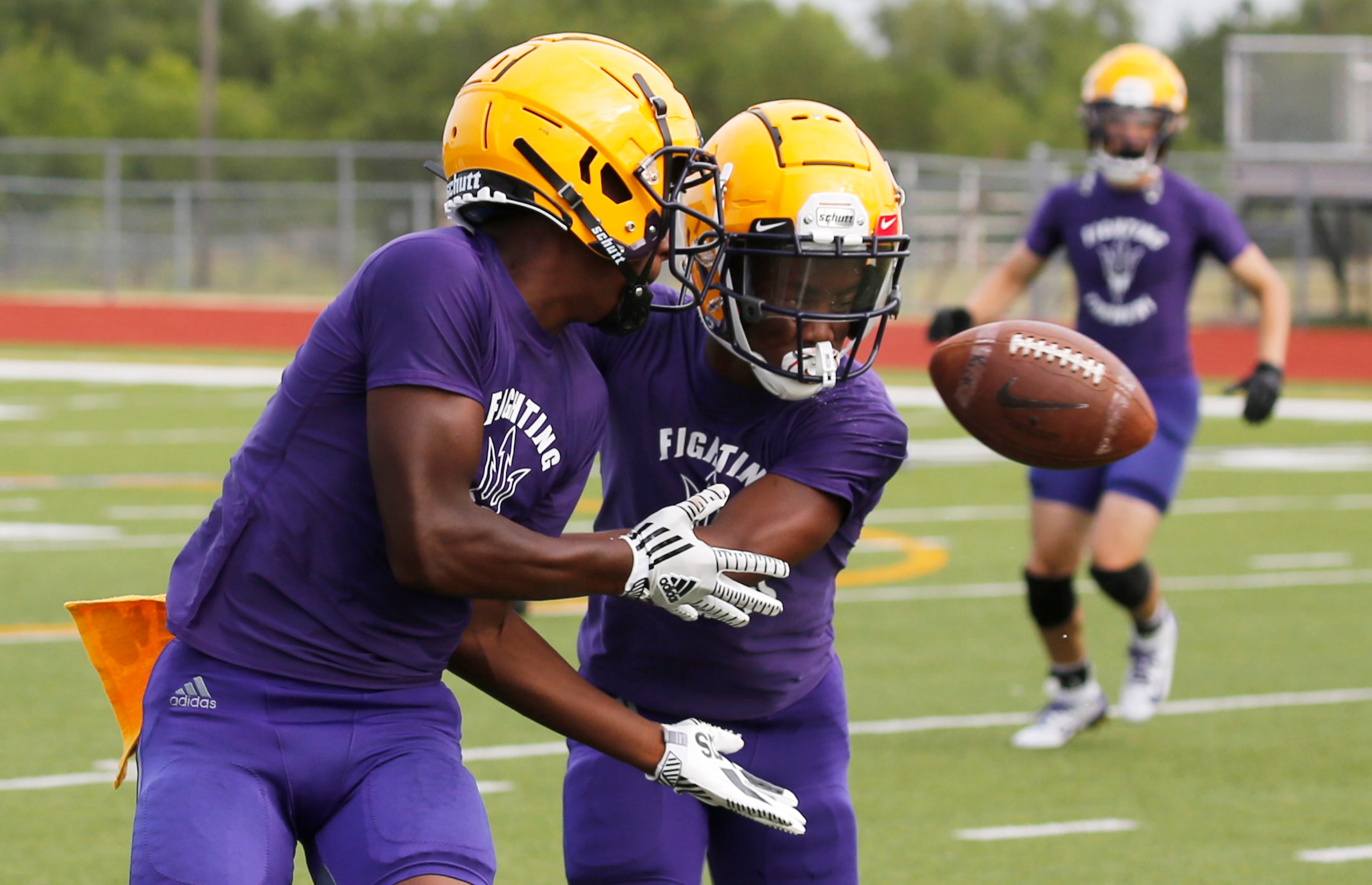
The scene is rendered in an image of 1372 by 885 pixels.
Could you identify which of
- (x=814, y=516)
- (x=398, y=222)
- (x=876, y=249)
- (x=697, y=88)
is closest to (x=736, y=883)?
(x=814, y=516)

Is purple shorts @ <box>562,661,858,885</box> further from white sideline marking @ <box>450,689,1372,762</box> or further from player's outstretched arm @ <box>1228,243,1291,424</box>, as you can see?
player's outstretched arm @ <box>1228,243,1291,424</box>

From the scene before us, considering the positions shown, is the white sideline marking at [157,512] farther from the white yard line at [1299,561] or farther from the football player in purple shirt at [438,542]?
the football player in purple shirt at [438,542]

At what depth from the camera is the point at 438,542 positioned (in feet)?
9.13

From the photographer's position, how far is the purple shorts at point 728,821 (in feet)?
11.2

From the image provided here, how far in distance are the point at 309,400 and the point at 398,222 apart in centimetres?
2314

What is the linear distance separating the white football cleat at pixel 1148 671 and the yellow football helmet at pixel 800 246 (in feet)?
11.9

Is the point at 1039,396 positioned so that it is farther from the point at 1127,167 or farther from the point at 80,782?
the point at 1127,167

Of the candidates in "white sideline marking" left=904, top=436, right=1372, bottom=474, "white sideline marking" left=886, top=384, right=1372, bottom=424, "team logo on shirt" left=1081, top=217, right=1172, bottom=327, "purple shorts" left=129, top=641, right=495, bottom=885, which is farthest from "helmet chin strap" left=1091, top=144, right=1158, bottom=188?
"white sideline marking" left=886, top=384, right=1372, bottom=424

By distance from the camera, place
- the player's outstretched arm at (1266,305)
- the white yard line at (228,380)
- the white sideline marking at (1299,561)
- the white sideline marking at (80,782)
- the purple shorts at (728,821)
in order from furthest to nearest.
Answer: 1. the white yard line at (228,380)
2. the white sideline marking at (1299,561)
3. the player's outstretched arm at (1266,305)
4. the white sideline marking at (80,782)
5. the purple shorts at (728,821)

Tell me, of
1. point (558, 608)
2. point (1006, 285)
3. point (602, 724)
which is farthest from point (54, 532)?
point (602, 724)

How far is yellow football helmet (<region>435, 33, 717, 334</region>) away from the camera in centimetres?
303

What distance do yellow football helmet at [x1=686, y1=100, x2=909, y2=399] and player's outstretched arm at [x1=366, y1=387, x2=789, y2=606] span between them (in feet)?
1.47

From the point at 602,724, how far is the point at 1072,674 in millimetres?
3769

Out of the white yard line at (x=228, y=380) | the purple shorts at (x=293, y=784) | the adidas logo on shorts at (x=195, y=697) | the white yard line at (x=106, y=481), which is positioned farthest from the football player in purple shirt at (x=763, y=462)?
the white yard line at (x=228, y=380)
